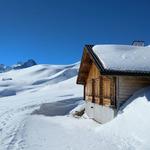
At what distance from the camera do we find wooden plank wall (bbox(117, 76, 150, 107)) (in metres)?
16.6

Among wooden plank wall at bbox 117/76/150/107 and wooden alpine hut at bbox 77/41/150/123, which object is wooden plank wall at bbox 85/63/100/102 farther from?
wooden plank wall at bbox 117/76/150/107

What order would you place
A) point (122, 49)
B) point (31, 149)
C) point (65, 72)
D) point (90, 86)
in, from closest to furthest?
point (31, 149)
point (122, 49)
point (90, 86)
point (65, 72)

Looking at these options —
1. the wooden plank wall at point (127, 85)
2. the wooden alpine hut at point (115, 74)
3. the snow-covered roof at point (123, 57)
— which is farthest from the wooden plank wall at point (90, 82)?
the wooden plank wall at point (127, 85)

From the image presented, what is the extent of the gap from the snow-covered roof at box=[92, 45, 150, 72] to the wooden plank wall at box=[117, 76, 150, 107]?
65cm

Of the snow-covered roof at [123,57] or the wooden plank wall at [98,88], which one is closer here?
the snow-covered roof at [123,57]

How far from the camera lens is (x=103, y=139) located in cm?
1283

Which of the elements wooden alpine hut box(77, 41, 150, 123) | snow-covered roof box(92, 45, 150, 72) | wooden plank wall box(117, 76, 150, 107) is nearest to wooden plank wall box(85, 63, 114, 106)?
wooden alpine hut box(77, 41, 150, 123)

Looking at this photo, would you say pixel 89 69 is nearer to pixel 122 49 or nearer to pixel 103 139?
pixel 122 49

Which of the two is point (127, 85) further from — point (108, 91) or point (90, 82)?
point (90, 82)

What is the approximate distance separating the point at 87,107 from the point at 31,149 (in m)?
13.3

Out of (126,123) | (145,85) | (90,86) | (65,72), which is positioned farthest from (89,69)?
(65,72)

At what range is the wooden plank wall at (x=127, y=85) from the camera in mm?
16594

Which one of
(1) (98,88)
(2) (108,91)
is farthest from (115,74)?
(1) (98,88)

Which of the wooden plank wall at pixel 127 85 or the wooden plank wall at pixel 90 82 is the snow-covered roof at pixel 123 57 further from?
the wooden plank wall at pixel 90 82
